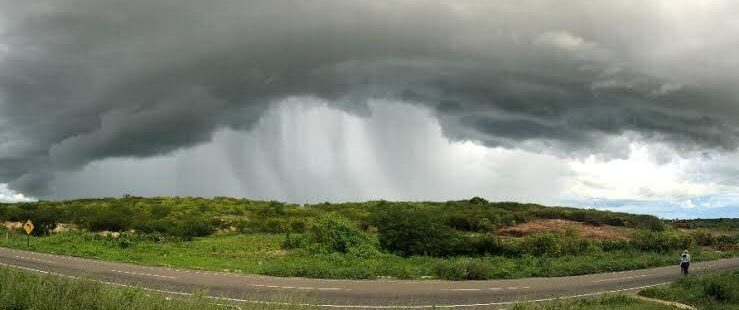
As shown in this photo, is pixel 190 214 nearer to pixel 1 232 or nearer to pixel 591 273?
pixel 1 232

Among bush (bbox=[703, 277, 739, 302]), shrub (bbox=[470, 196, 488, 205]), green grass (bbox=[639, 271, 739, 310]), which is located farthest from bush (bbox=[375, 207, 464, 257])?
shrub (bbox=[470, 196, 488, 205])

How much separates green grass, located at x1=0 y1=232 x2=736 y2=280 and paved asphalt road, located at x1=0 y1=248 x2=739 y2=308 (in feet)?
5.17

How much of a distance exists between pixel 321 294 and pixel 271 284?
3581 mm

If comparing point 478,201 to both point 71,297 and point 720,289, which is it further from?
point 71,297

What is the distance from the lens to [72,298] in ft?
42.3

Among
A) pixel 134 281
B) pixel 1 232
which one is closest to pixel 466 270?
pixel 134 281

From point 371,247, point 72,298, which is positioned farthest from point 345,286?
point 72,298

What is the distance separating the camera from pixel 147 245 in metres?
44.0

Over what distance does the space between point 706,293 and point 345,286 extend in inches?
607

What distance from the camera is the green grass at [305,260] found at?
1278 inches

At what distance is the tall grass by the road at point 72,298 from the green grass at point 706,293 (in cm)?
1848

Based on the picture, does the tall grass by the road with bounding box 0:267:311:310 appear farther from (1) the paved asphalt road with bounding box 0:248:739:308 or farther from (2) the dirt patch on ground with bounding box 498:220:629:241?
(2) the dirt patch on ground with bounding box 498:220:629:241

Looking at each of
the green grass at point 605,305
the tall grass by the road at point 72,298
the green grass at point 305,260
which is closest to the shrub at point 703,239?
the green grass at point 305,260

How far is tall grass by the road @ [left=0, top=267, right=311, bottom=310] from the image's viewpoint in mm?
11938
